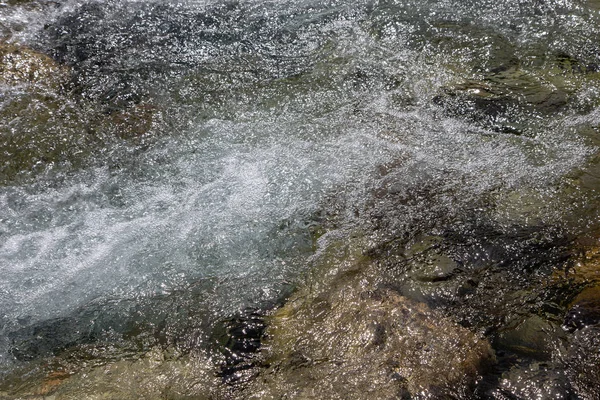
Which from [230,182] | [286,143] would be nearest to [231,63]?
[286,143]

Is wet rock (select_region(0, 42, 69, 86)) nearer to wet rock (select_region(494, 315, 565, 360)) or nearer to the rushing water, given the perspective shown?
the rushing water

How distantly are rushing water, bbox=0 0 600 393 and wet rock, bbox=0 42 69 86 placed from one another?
13 centimetres

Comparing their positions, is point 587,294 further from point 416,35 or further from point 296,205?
point 416,35

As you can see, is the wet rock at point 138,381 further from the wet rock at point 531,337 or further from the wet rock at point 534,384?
the wet rock at point 531,337

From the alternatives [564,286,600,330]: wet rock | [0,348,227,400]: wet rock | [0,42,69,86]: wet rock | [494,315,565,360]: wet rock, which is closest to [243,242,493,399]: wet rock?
[494,315,565,360]: wet rock

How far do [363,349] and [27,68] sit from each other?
198 inches

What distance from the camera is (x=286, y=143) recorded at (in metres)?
4.70

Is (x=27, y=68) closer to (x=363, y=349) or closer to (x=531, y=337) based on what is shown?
(x=363, y=349)

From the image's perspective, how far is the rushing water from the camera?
3715 mm

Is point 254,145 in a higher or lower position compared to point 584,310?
higher

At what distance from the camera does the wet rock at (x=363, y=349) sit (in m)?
2.93

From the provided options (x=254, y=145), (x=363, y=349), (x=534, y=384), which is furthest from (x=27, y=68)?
(x=534, y=384)

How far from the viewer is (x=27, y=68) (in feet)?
17.7

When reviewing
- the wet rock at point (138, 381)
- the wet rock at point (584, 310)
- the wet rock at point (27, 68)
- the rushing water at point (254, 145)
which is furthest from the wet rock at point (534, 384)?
the wet rock at point (27, 68)
